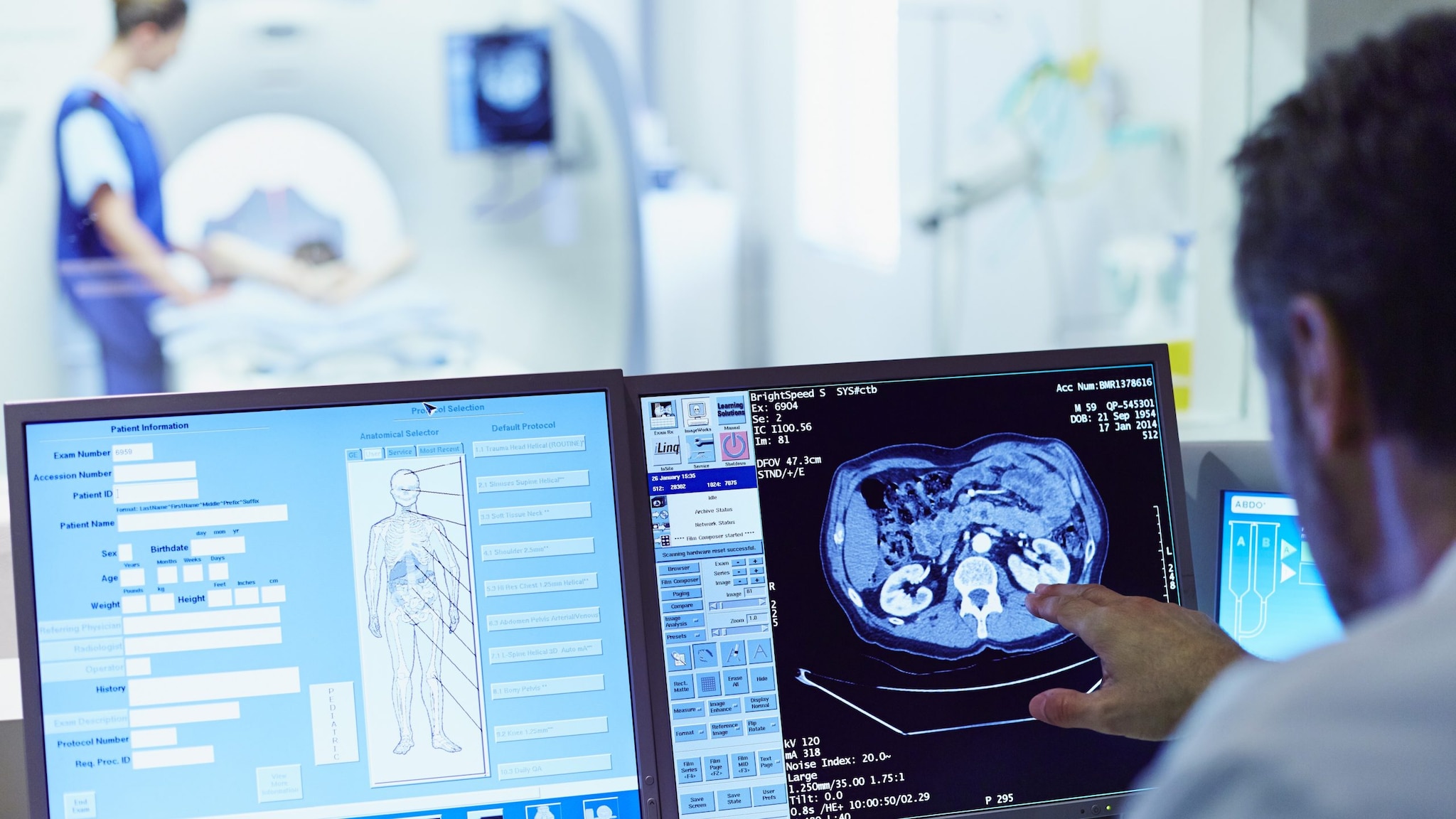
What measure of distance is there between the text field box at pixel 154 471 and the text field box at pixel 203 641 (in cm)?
11

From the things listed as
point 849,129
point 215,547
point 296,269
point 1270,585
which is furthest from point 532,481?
point 849,129

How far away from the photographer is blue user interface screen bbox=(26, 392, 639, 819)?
0.85 metres

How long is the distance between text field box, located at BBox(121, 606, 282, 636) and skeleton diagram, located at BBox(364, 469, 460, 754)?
0.07 metres

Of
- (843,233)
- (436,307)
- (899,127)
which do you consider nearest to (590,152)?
(436,307)

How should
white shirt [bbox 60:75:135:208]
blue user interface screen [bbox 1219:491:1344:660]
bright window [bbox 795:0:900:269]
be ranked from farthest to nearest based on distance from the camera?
bright window [bbox 795:0:900:269] → white shirt [bbox 60:75:135:208] → blue user interface screen [bbox 1219:491:1344:660]

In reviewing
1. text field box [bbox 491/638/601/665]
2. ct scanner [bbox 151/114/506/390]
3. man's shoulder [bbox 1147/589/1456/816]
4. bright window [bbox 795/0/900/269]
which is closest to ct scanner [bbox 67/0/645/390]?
ct scanner [bbox 151/114/506/390]

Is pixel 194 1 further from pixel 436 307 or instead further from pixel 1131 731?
pixel 1131 731

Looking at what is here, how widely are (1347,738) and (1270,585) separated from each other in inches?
27.7

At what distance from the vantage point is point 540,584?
0.90m

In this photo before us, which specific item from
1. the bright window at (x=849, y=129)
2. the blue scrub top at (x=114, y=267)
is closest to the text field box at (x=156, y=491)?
the blue scrub top at (x=114, y=267)

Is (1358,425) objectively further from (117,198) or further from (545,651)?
(117,198)

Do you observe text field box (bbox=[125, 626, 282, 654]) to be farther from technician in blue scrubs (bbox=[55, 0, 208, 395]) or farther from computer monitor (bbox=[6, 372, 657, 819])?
technician in blue scrubs (bbox=[55, 0, 208, 395])

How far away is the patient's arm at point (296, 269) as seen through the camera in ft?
9.93

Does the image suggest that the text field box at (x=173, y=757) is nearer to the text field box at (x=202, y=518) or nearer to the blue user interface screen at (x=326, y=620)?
the blue user interface screen at (x=326, y=620)
